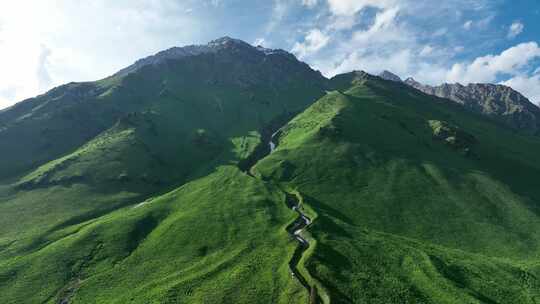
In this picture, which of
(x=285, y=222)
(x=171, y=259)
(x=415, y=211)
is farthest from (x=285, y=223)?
(x=415, y=211)

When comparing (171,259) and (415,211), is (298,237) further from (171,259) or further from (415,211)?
(415,211)

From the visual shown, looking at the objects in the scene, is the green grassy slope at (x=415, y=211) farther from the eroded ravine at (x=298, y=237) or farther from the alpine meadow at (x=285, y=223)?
the eroded ravine at (x=298, y=237)

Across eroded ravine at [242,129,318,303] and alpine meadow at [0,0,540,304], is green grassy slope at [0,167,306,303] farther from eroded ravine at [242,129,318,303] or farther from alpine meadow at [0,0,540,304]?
eroded ravine at [242,129,318,303]

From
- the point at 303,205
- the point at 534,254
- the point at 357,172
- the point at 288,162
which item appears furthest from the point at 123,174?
the point at 534,254

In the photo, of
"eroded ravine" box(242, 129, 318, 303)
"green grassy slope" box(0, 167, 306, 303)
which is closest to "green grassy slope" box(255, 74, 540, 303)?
"eroded ravine" box(242, 129, 318, 303)

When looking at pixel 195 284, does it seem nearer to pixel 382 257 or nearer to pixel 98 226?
pixel 382 257
